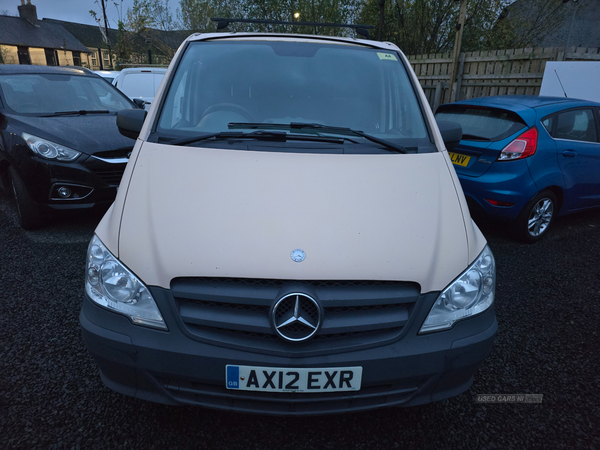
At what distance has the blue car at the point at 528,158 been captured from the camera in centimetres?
429

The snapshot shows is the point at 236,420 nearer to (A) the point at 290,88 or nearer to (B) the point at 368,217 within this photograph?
(B) the point at 368,217

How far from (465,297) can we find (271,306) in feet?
2.68

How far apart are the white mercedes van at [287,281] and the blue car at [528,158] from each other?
2.48 metres

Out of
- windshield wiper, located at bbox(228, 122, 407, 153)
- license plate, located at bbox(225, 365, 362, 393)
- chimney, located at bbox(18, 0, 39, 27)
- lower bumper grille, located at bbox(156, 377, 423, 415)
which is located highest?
chimney, located at bbox(18, 0, 39, 27)

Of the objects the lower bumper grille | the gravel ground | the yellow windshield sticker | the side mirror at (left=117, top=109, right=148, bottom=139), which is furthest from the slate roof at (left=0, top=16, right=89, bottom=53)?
the lower bumper grille

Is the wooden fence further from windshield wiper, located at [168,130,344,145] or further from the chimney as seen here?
the chimney

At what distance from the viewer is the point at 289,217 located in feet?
5.92

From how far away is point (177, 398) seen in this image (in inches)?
66.3

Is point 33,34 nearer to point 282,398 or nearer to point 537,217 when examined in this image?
point 537,217

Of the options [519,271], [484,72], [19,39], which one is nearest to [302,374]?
[519,271]

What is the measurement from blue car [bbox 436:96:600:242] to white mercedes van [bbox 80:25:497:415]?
2485 mm

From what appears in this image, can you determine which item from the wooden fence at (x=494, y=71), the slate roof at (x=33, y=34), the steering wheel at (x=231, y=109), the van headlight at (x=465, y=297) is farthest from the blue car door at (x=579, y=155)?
the slate roof at (x=33, y=34)

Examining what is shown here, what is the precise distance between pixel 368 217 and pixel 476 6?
14220 millimetres

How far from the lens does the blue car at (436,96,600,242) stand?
4293 millimetres
